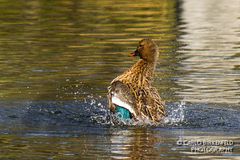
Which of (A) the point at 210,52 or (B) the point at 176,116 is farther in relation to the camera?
(A) the point at 210,52

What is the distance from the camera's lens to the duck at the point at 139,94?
11148 mm

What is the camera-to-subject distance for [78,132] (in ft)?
35.7

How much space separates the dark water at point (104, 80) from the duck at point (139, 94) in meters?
0.16

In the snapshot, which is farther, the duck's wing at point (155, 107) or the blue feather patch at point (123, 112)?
the duck's wing at point (155, 107)

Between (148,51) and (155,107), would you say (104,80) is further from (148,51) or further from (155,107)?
(155,107)

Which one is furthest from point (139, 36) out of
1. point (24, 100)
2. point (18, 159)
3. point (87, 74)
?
point (18, 159)

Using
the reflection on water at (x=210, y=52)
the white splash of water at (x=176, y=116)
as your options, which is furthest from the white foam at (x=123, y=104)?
the reflection on water at (x=210, y=52)

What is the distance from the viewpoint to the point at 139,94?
11.3 metres

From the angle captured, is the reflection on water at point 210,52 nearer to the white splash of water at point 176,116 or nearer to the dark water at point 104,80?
the dark water at point 104,80

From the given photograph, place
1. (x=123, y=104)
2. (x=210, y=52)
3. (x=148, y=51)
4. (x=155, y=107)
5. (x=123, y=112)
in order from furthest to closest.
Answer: (x=210, y=52), (x=148, y=51), (x=155, y=107), (x=123, y=112), (x=123, y=104)

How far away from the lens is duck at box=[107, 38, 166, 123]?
36.6 ft

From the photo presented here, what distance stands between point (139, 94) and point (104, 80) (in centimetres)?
309

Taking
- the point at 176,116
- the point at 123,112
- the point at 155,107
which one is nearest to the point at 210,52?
the point at 176,116

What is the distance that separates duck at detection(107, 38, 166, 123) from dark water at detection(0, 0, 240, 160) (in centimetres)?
16
